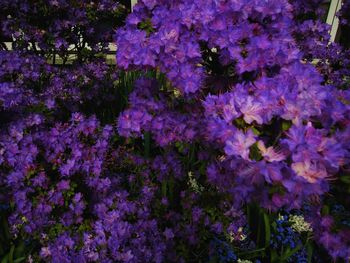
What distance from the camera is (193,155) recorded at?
8.32 ft

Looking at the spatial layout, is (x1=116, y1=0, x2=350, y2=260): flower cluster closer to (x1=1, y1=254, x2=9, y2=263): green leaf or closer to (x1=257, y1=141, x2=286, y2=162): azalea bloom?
(x1=257, y1=141, x2=286, y2=162): azalea bloom

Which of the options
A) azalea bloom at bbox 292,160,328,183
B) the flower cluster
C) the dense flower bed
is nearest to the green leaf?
the dense flower bed

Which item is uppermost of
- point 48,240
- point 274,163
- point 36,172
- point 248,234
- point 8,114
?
point 274,163

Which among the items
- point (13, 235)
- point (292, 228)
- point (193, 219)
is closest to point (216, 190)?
point (193, 219)

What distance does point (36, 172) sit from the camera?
187 centimetres

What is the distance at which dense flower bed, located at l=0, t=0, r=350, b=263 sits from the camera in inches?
44.1

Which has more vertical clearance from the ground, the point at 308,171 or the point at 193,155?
the point at 308,171

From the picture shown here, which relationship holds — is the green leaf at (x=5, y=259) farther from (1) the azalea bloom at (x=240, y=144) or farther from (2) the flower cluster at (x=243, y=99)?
(1) the azalea bloom at (x=240, y=144)

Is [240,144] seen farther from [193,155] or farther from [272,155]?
[193,155]

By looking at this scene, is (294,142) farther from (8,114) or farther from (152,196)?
(8,114)

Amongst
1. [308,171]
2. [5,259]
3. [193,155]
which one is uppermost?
[308,171]

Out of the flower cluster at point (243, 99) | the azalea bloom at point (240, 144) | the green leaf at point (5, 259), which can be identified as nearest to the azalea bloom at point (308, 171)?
the flower cluster at point (243, 99)

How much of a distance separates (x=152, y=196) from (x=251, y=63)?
981 millimetres

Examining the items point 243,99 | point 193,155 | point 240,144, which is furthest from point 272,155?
point 193,155
